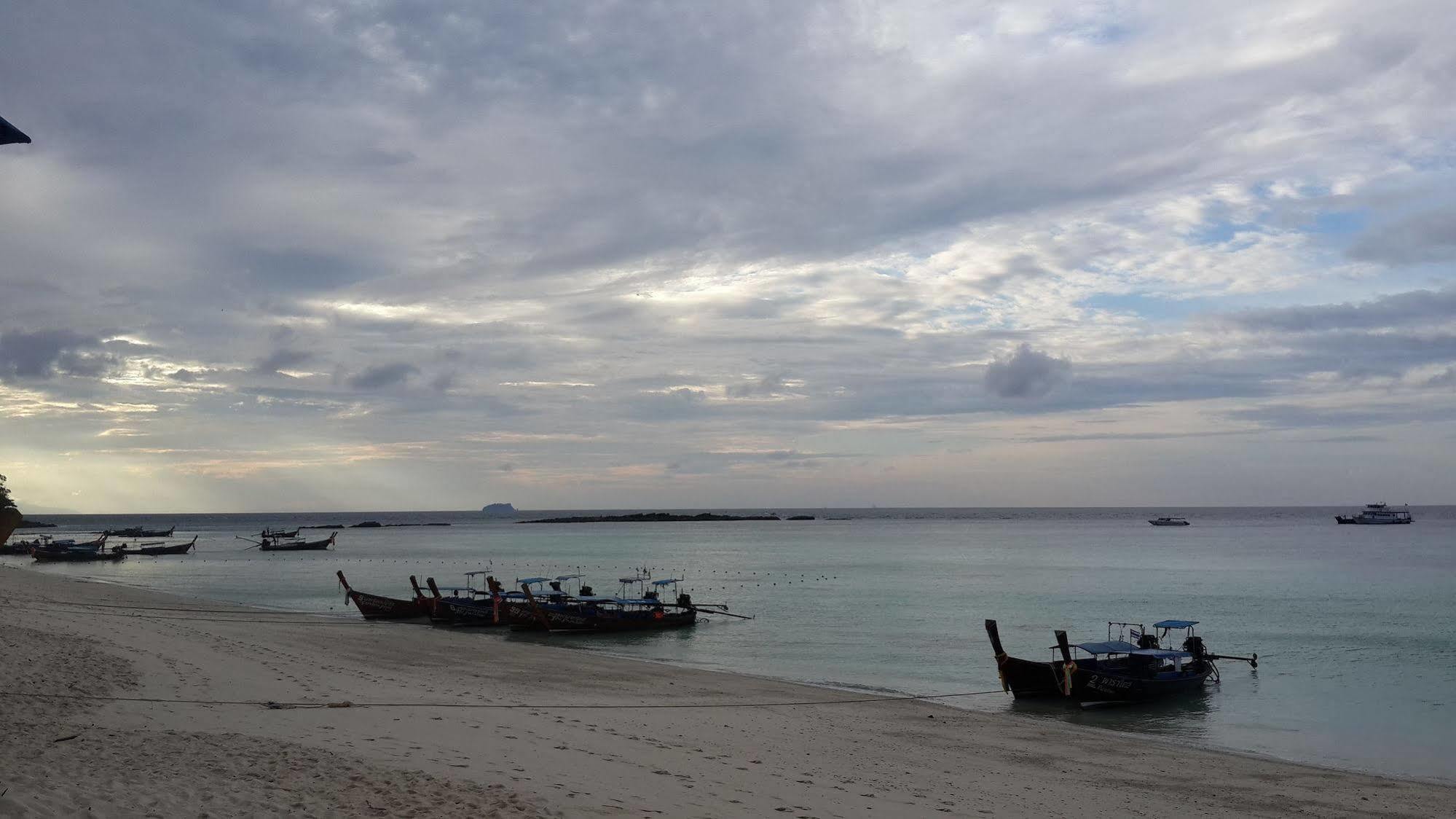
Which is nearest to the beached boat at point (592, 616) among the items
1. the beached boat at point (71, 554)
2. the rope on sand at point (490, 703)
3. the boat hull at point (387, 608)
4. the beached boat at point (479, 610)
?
the beached boat at point (479, 610)

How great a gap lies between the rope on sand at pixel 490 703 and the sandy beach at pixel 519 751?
10 centimetres

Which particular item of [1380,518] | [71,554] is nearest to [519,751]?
[71,554]

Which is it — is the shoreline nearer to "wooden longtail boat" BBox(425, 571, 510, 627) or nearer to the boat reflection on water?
the boat reflection on water

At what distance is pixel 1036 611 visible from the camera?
47.6m

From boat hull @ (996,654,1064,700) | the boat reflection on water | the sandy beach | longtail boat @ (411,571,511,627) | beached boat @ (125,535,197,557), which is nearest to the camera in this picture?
the sandy beach

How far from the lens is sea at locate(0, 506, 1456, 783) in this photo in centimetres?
2381

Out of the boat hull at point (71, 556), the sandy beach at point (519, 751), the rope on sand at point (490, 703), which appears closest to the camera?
the sandy beach at point (519, 751)

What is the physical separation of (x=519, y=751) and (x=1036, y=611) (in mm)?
39120

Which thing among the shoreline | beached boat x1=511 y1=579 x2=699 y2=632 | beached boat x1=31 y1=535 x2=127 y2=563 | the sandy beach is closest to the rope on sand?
the sandy beach

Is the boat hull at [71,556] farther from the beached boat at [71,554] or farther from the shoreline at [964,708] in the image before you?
the shoreline at [964,708]

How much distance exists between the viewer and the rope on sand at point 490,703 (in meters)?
14.1

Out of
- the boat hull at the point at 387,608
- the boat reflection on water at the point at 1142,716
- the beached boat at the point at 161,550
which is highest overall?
the boat hull at the point at 387,608

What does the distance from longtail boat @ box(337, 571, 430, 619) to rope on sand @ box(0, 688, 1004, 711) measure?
82.1ft

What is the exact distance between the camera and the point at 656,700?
69.7 ft
